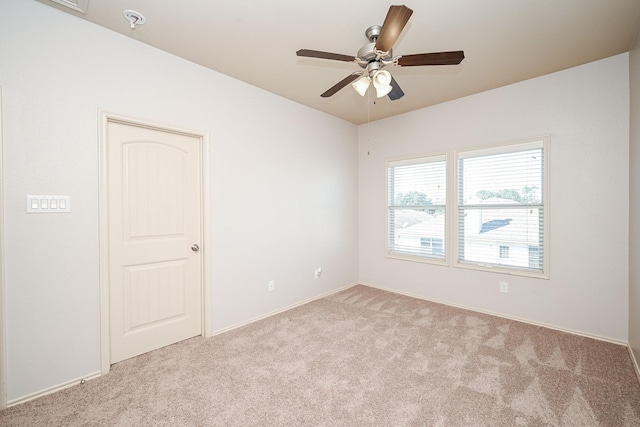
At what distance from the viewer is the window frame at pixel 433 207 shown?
379cm

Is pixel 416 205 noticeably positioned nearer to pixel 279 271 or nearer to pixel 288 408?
pixel 279 271

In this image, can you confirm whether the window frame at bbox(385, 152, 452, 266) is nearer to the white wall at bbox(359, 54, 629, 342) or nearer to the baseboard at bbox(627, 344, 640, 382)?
the white wall at bbox(359, 54, 629, 342)

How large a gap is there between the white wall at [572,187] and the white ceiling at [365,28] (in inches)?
11.9

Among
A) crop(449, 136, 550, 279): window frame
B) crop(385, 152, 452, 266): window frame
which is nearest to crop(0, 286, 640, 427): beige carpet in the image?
crop(449, 136, 550, 279): window frame

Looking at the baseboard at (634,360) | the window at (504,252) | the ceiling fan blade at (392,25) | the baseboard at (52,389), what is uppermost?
the ceiling fan blade at (392,25)

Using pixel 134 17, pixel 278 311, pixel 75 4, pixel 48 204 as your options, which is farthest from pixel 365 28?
pixel 278 311

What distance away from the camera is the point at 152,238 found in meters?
2.60

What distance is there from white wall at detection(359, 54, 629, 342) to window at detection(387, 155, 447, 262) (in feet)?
1.16

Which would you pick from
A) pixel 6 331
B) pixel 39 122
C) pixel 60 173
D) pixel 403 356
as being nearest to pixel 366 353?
pixel 403 356

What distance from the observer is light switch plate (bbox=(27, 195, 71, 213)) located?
6.38ft

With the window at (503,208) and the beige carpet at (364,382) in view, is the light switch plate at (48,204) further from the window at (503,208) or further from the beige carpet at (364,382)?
the window at (503,208)

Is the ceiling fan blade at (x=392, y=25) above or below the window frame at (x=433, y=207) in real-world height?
above

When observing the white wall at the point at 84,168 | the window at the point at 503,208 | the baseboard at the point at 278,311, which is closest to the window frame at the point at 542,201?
the window at the point at 503,208

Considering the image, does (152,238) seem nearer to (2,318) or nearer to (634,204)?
(2,318)
